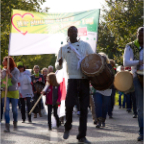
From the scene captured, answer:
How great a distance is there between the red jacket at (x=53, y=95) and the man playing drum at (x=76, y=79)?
2823mm

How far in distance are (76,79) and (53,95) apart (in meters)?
3.09

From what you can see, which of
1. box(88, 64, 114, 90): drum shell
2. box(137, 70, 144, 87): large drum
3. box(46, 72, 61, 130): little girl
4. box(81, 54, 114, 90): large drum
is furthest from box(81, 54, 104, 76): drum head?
box(46, 72, 61, 130): little girl

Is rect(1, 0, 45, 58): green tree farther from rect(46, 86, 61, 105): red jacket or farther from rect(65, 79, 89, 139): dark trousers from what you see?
rect(65, 79, 89, 139): dark trousers

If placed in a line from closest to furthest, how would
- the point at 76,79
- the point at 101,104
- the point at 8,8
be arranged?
the point at 76,79
the point at 101,104
the point at 8,8

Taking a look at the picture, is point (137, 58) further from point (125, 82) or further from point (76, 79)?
point (76, 79)

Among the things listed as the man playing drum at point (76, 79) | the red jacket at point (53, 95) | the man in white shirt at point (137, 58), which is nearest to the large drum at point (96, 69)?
the man playing drum at point (76, 79)

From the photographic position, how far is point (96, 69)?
6.45 m

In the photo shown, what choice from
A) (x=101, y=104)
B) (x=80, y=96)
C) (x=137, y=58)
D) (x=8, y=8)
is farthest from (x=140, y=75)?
(x=8, y=8)

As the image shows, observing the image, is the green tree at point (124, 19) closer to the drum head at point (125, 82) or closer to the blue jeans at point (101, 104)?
the blue jeans at point (101, 104)

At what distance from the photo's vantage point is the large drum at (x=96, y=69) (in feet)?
21.1

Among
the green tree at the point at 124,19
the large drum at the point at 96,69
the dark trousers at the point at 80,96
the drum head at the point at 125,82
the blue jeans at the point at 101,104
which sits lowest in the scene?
the blue jeans at the point at 101,104

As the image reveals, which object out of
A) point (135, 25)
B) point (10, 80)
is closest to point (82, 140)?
point (10, 80)

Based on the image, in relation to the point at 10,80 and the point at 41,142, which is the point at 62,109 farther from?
the point at 10,80

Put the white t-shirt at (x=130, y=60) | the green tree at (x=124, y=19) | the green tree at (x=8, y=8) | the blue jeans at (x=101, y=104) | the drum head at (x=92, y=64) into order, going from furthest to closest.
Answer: the green tree at (x=8, y=8) < the green tree at (x=124, y=19) < the blue jeans at (x=101, y=104) < the white t-shirt at (x=130, y=60) < the drum head at (x=92, y=64)
